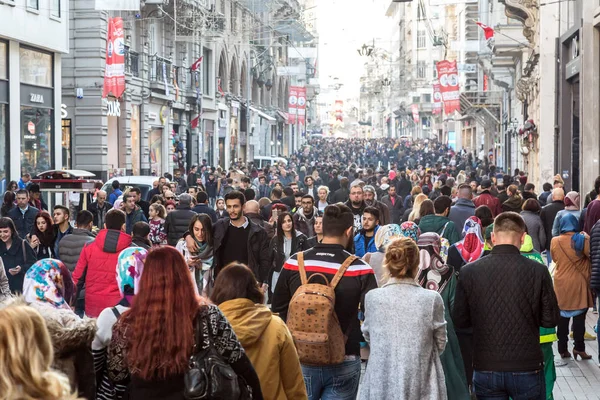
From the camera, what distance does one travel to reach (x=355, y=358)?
677cm

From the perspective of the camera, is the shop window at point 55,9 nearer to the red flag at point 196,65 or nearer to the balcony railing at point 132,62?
the balcony railing at point 132,62

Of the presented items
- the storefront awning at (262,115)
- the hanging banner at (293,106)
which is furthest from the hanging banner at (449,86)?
the storefront awning at (262,115)

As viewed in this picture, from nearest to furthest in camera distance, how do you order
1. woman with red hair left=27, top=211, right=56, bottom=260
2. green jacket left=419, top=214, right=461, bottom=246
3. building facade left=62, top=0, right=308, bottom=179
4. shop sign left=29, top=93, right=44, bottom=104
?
green jacket left=419, top=214, right=461, bottom=246 < woman with red hair left=27, top=211, right=56, bottom=260 < shop sign left=29, top=93, right=44, bottom=104 < building facade left=62, top=0, right=308, bottom=179

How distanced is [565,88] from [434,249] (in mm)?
20120

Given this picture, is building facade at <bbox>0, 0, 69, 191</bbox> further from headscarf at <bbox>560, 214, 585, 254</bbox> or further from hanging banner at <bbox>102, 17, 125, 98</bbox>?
headscarf at <bbox>560, 214, 585, 254</bbox>

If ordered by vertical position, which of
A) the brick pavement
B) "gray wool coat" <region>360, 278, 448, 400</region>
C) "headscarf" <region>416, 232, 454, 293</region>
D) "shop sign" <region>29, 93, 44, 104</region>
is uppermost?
"shop sign" <region>29, 93, 44, 104</region>

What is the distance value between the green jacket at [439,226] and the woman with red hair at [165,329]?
22.3 feet

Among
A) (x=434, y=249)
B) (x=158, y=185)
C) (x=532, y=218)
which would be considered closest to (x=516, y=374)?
(x=434, y=249)

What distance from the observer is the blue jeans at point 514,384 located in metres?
6.44

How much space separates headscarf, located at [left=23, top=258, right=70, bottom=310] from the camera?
632cm

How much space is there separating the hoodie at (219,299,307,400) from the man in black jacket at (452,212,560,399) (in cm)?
149

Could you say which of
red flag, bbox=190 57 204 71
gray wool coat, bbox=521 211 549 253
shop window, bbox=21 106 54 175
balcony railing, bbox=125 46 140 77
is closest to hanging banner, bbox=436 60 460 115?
red flag, bbox=190 57 204 71

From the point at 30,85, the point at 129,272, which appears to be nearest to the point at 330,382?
the point at 129,272

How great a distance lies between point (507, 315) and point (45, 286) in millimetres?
2689
